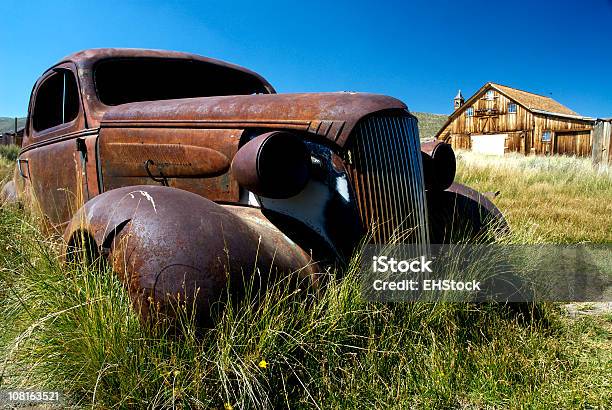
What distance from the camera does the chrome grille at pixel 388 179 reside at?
2.56 metres

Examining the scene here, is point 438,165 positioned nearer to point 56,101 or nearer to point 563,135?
point 56,101

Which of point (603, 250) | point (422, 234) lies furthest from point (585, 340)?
point (603, 250)

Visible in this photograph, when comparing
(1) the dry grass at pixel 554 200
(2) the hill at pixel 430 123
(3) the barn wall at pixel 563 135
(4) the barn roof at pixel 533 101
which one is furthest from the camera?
(2) the hill at pixel 430 123

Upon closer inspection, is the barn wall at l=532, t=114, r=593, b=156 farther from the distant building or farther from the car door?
the car door

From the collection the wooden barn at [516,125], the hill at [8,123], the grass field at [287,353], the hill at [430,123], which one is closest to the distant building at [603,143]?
the wooden barn at [516,125]

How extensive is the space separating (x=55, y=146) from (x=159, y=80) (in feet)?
3.60

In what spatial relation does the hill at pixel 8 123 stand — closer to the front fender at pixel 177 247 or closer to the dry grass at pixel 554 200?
the dry grass at pixel 554 200

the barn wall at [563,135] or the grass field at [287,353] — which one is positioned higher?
the barn wall at [563,135]

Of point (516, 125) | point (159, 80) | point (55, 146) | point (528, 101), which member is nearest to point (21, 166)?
point (55, 146)

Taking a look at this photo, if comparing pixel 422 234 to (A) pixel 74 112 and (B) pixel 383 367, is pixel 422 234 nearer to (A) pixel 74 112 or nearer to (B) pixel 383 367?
(B) pixel 383 367

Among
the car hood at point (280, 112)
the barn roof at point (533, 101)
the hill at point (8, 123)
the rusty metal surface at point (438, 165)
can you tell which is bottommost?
the rusty metal surface at point (438, 165)

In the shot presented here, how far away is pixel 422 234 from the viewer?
281cm

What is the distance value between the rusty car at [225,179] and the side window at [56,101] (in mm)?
44

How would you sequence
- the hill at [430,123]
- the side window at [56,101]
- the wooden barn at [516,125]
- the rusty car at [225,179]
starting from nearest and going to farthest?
the rusty car at [225,179], the side window at [56,101], the wooden barn at [516,125], the hill at [430,123]
